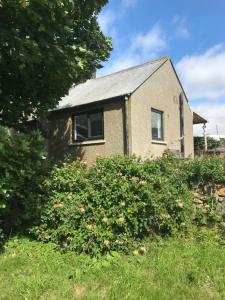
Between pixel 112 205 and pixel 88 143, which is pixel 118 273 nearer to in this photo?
pixel 112 205

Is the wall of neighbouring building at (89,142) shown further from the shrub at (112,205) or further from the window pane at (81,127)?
the shrub at (112,205)

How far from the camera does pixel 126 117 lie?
13.5 m

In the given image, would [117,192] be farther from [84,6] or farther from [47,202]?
[84,6]

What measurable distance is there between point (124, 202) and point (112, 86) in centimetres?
1091

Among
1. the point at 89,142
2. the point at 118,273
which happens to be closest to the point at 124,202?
the point at 118,273

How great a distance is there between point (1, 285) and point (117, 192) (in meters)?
2.21

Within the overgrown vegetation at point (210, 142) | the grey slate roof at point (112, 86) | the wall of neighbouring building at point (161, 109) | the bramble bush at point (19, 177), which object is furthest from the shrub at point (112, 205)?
the overgrown vegetation at point (210, 142)

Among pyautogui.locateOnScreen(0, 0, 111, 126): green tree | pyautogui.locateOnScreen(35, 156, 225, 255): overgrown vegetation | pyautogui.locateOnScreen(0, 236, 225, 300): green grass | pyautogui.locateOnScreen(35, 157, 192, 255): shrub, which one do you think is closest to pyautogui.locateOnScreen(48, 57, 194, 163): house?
pyautogui.locateOnScreen(0, 0, 111, 126): green tree

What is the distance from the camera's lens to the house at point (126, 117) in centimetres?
1376

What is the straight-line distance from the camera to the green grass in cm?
430

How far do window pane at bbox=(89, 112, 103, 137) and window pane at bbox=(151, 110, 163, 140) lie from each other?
8.17ft

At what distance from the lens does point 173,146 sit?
1656 centimetres

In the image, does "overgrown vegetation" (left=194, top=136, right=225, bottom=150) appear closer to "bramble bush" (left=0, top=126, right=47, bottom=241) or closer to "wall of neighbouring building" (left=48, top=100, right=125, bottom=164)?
"wall of neighbouring building" (left=48, top=100, right=125, bottom=164)

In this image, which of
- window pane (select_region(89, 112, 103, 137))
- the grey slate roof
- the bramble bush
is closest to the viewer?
the bramble bush
